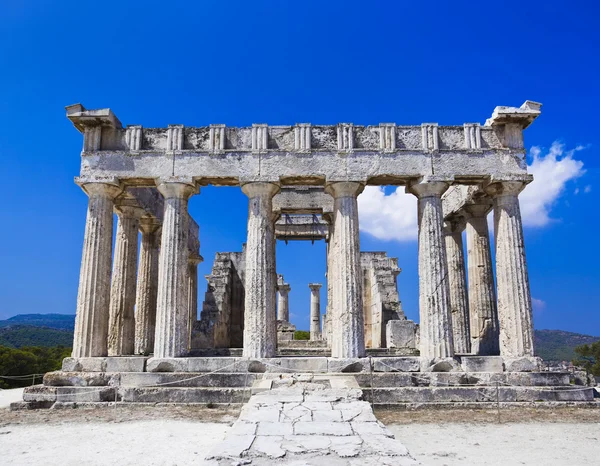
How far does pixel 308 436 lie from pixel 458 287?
13.8 m

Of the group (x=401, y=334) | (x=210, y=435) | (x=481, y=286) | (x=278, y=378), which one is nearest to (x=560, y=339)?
(x=401, y=334)

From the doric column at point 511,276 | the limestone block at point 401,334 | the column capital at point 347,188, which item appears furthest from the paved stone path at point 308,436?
the limestone block at point 401,334

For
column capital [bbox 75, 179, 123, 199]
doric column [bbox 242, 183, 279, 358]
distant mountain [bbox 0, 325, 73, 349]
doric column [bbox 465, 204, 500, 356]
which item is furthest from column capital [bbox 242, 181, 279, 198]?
distant mountain [bbox 0, 325, 73, 349]

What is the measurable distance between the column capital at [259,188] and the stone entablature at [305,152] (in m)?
0.18

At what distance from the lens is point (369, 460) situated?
22.5 feet

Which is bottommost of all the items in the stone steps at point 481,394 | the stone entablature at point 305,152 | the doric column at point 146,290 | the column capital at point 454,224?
the stone steps at point 481,394

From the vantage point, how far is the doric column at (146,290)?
2189 centimetres

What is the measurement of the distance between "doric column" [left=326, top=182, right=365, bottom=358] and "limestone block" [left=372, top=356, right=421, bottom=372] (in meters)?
0.61

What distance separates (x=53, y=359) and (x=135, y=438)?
2785cm

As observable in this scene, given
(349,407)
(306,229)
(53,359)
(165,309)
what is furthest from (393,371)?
(53,359)

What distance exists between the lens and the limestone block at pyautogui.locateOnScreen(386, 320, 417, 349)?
22.7 metres

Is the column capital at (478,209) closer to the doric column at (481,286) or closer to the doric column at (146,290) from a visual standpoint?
the doric column at (481,286)

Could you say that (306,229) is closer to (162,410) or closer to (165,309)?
(165,309)

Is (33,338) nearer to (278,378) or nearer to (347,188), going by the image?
(278,378)
